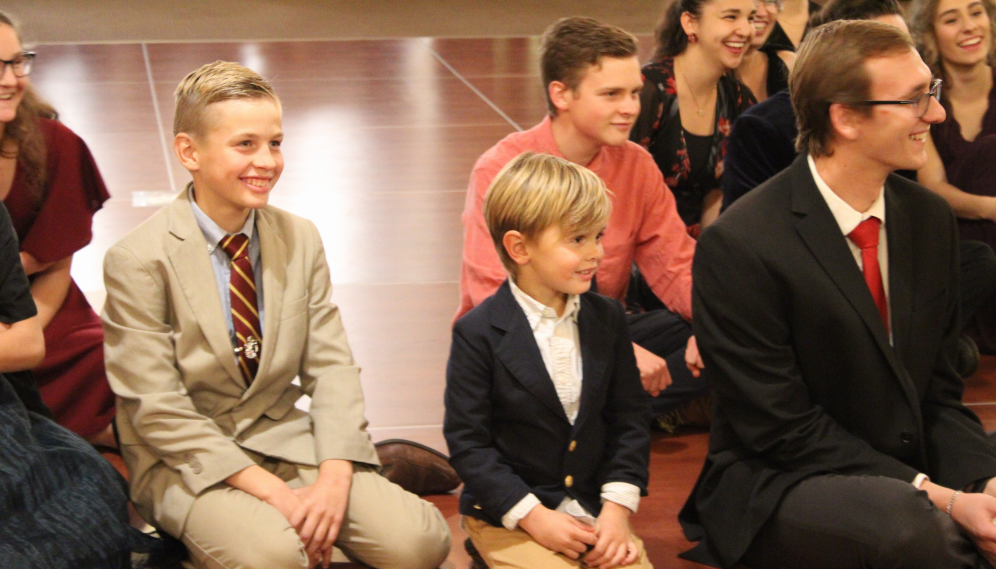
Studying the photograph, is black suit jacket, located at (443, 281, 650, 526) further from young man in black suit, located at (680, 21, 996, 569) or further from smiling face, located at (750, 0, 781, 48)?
smiling face, located at (750, 0, 781, 48)

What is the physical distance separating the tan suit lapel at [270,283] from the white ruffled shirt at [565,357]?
468 millimetres

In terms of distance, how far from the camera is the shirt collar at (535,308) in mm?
2160

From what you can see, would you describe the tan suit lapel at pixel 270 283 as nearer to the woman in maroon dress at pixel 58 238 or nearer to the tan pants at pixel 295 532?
the tan pants at pixel 295 532

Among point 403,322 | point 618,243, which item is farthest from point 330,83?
point 618,243

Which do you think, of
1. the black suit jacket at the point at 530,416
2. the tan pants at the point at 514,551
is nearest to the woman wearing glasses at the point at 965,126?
the black suit jacket at the point at 530,416

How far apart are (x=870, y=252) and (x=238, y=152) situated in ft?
3.99

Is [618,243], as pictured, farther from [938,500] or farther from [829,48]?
[938,500]

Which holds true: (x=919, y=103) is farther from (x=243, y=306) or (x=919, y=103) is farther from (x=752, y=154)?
(x=243, y=306)

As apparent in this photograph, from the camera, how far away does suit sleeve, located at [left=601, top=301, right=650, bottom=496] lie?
7.13ft

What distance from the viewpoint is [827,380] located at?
211 cm

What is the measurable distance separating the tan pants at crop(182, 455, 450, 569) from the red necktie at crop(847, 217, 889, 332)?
0.96 meters

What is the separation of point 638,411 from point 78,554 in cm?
107

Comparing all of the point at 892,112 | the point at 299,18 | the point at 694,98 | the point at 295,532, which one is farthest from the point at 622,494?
the point at 299,18

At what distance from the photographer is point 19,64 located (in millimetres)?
2414
